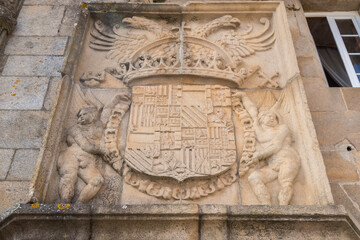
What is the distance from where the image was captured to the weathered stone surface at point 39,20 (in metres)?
4.44

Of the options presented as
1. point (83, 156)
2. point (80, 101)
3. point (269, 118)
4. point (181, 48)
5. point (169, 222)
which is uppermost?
point (181, 48)

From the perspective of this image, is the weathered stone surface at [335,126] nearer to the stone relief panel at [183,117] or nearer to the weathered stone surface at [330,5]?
the stone relief panel at [183,117]

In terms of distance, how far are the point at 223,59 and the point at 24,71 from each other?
2.36 metres

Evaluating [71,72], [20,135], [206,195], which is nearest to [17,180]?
[20,135]

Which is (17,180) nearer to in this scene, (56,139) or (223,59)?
(56,139)

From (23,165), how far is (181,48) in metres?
2.06

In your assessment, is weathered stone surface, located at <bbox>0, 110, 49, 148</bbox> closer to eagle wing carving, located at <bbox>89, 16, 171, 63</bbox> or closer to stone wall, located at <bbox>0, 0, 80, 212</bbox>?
stone wall, located at <bbox>0, 0, 80, 212</bbox>

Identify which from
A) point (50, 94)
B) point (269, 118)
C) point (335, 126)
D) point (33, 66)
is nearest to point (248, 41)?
point (269, 118)

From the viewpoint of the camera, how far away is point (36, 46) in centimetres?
429

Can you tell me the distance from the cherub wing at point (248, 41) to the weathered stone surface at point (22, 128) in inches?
87.0

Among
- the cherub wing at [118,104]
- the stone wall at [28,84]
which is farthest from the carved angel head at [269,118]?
the stone wall at [28,84]

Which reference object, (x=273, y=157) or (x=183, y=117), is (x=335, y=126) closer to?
(x=273, y=157)

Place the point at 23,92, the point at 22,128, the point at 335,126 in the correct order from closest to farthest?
the point at 22,128 < the point at 335,126 < the point at 23,92

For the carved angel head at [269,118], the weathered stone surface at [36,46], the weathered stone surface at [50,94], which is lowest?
the carved angel head at [269,118]
